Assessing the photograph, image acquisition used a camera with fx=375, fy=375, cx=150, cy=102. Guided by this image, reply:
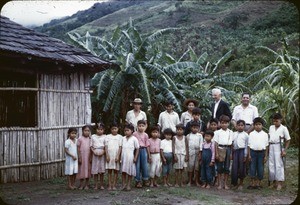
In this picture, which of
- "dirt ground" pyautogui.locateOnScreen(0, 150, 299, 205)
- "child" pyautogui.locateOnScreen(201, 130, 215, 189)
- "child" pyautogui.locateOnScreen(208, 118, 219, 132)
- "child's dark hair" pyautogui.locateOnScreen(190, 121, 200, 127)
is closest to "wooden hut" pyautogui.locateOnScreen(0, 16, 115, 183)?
"dirt ground" pyautogui.locateOnScreen(0, 150, 299, 205)

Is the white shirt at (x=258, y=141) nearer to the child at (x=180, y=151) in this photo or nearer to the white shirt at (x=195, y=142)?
the white shirt at (x=195, y=142)

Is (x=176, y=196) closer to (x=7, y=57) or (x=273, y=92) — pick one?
(x=7, y=57)

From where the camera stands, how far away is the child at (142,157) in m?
7.38

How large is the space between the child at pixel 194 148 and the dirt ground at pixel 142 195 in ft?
1.20

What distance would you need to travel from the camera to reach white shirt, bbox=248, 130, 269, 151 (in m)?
7.34

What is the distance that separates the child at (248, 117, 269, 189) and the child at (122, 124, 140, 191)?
7.44 ft

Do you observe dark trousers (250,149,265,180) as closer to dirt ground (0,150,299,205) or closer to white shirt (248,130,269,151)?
white shirt (248,130,269,151)

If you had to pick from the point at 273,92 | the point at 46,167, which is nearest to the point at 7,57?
the point at 46,167

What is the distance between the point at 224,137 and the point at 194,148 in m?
0.68

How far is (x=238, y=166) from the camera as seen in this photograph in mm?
7465

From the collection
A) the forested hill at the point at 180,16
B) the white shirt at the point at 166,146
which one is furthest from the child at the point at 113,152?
the forested hill at the point at 180,16

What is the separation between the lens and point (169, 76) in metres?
12.4

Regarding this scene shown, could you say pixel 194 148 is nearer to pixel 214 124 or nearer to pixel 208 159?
pixel 208 159

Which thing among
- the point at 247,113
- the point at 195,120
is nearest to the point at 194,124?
the point at 195,120
